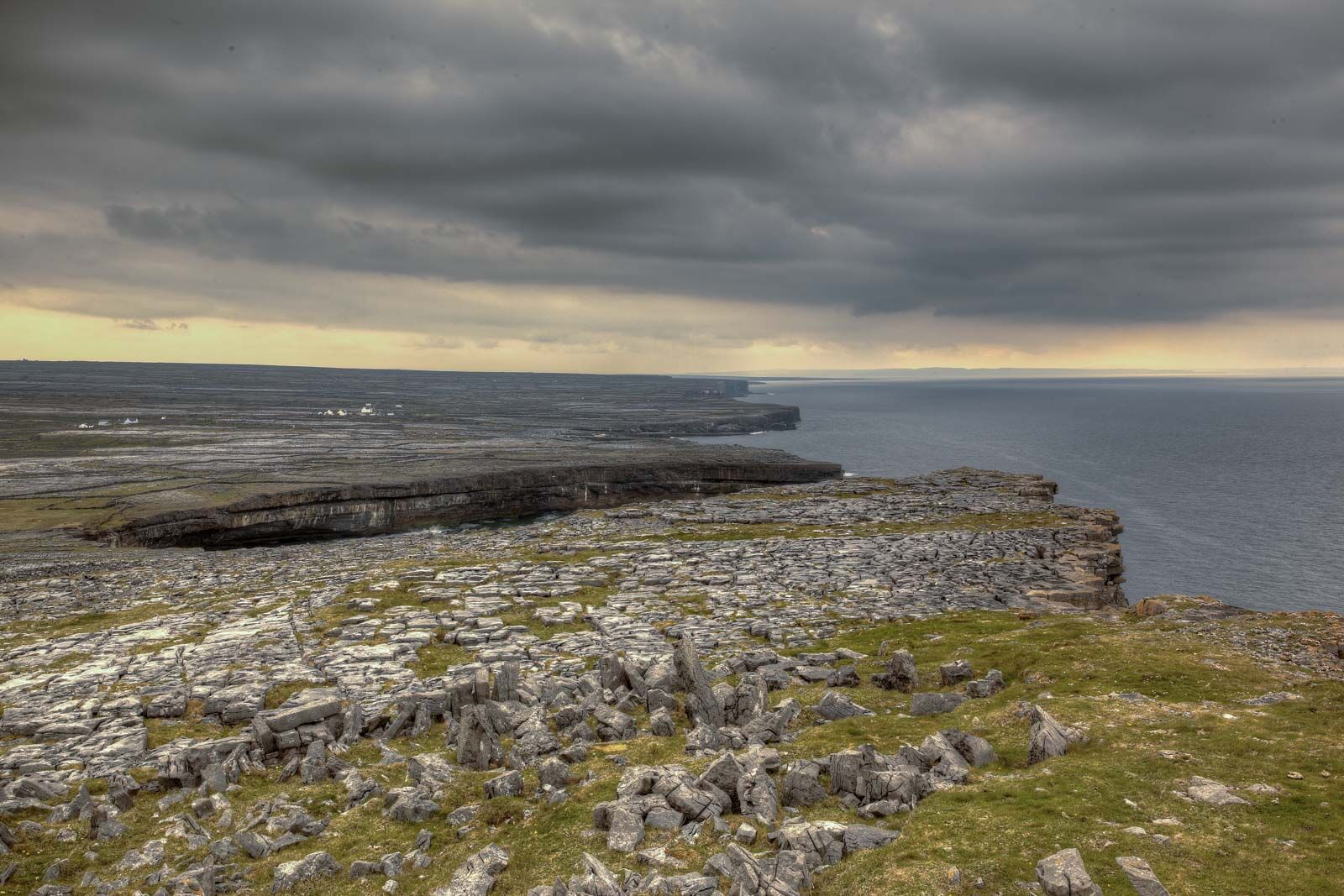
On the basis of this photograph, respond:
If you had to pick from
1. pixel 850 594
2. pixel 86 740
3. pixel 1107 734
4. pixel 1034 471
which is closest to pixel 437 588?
pixel 86 740

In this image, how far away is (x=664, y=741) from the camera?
82.0ft

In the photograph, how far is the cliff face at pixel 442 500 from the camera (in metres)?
90.8

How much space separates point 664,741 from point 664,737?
1.88 ft

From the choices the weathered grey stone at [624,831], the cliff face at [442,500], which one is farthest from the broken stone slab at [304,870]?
the cliff face at [442,500]

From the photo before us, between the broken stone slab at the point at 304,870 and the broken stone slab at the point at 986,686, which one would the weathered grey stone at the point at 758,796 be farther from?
the broken stone slab at the point at 986,686

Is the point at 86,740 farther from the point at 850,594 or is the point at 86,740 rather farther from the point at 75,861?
the point at 850,594

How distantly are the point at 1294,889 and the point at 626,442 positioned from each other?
18186 cm

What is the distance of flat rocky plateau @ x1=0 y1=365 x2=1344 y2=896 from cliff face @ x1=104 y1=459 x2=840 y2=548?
3552cm

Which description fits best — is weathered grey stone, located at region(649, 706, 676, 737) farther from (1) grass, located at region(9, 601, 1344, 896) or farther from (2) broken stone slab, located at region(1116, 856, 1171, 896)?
(2) broken stone slab, located at region(1116, 856, 1171, 896)

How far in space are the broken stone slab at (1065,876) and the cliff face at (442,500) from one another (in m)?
90.6

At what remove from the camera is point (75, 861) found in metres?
19.6

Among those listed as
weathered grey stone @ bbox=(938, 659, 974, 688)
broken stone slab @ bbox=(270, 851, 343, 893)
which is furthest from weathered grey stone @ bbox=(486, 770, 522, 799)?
weathered grey stone @ bbox=(938, 659, 974, 688)

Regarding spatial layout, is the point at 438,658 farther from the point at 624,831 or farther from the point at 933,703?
the point at 933,703

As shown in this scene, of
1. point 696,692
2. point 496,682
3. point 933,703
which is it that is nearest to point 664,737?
point 696,692
